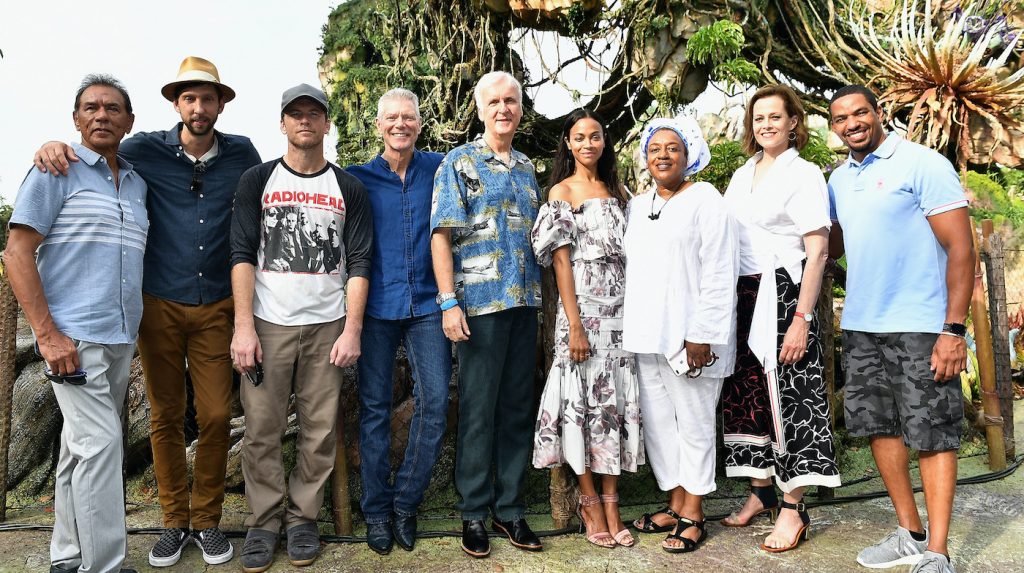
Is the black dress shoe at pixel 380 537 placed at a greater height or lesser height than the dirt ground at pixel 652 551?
greater

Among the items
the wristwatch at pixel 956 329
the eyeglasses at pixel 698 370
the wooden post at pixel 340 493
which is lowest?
the wooden post at pixel 340 493

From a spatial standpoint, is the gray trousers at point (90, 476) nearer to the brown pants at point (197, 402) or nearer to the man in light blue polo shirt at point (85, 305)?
the man in light blue polo shirt at point (85, 305)

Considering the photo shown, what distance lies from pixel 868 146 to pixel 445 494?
2.88m

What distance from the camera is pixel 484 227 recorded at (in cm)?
304

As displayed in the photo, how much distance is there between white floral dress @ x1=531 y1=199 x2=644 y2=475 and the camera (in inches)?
121

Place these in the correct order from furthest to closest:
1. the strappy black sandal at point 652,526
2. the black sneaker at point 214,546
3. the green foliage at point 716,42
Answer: the green foliage at point 716,42
the strappy black sandal at point 652,526
the black sneaker at point 214,546

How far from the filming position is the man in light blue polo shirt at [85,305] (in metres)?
2.59

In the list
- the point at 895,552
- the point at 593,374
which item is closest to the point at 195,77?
the point at 593,374

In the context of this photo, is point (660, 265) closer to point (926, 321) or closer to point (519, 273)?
point (519, 273)

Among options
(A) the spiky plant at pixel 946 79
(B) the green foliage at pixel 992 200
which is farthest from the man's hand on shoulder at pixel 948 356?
(B) the green foliage at pixel 992 200

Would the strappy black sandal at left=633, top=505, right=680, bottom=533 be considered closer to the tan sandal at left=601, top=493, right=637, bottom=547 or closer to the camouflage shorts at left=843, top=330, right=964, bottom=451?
the tan sandal at left=601, top=493, right=637, bottom=547

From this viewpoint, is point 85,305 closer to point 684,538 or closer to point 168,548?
point 168,548

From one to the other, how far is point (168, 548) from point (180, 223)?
1.50 metres

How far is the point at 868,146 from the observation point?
9.66 feet
